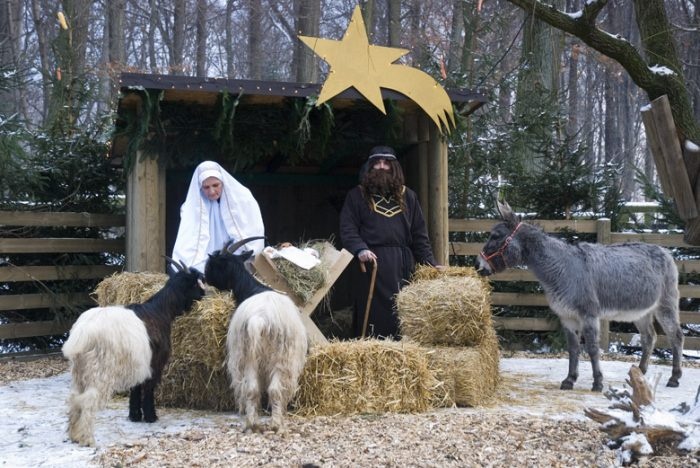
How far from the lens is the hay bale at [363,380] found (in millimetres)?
6082

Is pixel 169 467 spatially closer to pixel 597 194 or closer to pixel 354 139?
pixel 354 139

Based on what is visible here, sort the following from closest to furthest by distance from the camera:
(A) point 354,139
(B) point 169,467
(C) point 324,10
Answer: (B) point 169,467 → (A) point 354,139 → (C) point 324,10

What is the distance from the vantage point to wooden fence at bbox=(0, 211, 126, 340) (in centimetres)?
980

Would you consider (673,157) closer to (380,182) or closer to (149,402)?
(380,182)

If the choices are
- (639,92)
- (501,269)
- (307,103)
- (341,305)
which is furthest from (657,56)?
(639,92)

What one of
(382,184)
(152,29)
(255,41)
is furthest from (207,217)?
(152,29)

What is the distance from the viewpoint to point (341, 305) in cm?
1094

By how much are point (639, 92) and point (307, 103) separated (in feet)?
85.8

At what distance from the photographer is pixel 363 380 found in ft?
20.3

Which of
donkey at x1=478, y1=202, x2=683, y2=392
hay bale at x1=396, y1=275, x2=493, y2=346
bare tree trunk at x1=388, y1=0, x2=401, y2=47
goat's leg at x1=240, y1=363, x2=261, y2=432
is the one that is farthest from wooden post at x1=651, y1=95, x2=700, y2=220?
bare tree trunk at x1=388, y1=0, x2=401, y2=47

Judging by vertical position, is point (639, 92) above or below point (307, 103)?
above

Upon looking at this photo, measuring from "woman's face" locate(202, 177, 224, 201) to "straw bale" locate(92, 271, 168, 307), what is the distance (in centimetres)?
81

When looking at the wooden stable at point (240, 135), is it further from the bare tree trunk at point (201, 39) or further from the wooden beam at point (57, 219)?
the bare tree trunk at point (201, 39)

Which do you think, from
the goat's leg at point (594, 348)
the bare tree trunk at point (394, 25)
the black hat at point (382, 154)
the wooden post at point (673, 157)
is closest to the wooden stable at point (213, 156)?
the black hat at point (382, 154)
